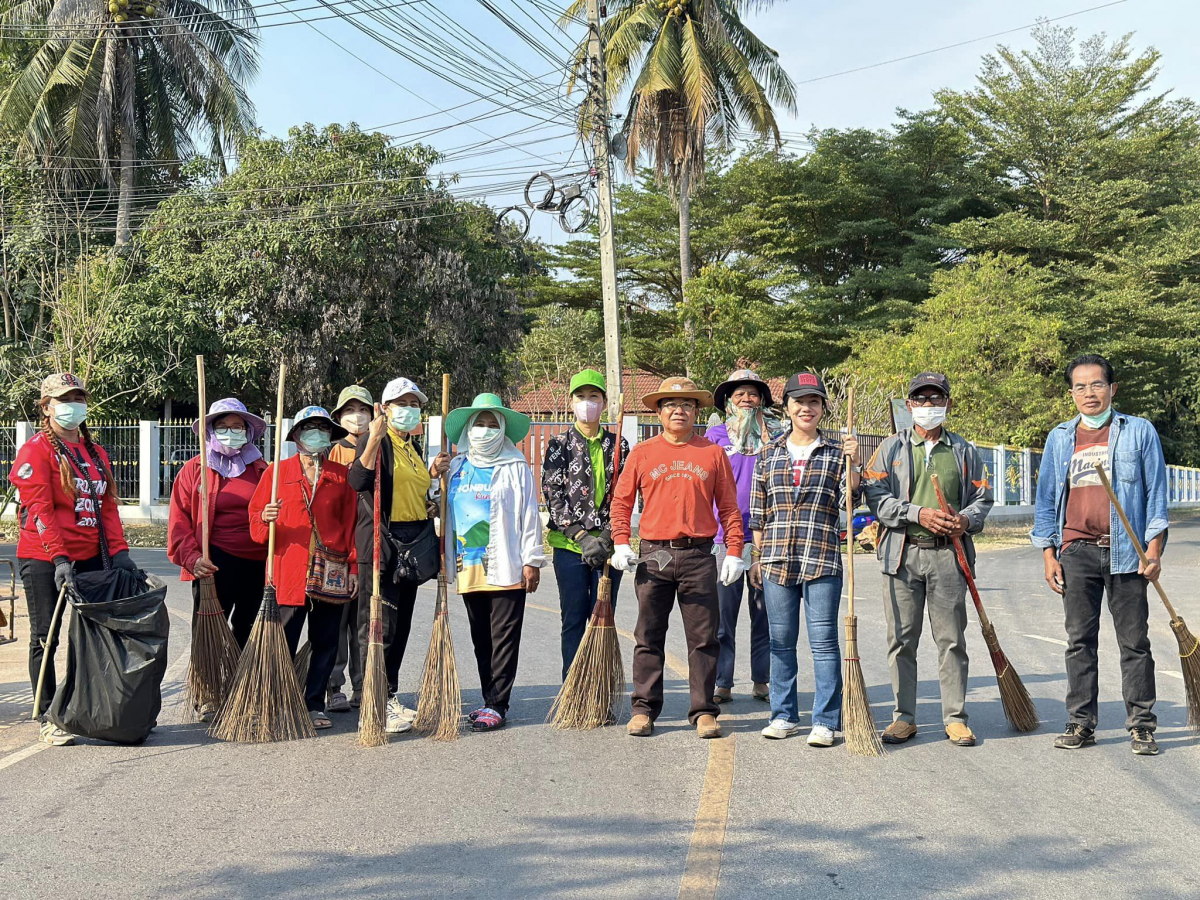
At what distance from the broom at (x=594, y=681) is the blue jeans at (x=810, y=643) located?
91 cm

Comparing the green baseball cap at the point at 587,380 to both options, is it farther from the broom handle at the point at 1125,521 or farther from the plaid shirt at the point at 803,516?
the broom handle at the point at 1125,521

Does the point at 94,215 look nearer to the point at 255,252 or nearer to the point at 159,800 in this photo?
the point at 255,252

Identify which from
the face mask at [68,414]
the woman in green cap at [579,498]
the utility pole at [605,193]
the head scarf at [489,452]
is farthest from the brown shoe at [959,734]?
the utility pole at [605,193]

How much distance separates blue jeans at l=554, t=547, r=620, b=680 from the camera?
6.96 meters

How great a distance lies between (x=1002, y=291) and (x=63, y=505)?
27.6 metres

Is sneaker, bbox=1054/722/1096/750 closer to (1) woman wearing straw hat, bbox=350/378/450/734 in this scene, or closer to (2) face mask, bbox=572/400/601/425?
(2) face mask, bbox=572/400/601/425

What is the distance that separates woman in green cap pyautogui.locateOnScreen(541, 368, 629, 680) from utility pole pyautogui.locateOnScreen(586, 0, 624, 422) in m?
12.5

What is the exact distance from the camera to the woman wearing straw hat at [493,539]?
6.66m

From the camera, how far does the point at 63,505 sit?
250 inches

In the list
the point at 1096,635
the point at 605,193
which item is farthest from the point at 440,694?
the point at 605,193

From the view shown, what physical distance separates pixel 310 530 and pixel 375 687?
1.04m

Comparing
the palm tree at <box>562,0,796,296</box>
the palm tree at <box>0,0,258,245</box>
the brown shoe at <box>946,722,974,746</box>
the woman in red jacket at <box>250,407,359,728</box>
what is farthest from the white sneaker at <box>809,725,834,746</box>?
the palm tree at <box>0,0,258,245</box>

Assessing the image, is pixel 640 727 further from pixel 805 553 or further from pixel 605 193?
pixel 605 193

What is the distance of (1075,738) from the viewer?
238 inches
